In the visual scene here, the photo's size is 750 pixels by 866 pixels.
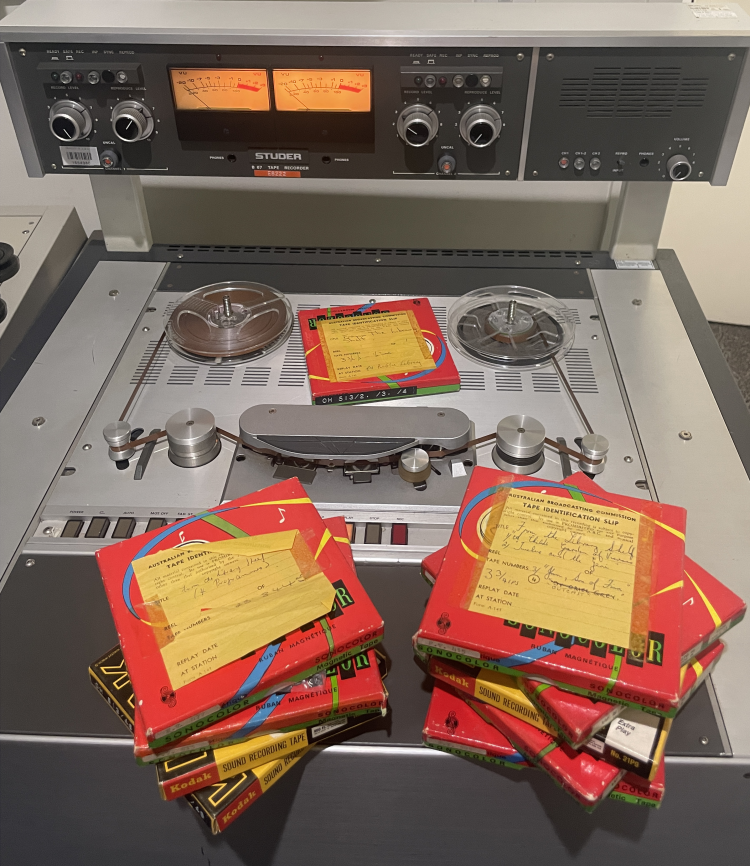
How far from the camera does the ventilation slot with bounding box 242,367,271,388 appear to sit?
1.17 meters

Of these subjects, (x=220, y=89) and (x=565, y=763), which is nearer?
(x=565, y=763)

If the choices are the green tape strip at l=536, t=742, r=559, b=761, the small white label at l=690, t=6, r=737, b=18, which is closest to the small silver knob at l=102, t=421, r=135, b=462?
the green tape strip at l=536, t=742, r=559, b=761

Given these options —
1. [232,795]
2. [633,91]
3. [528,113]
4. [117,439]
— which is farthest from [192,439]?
[633,91]

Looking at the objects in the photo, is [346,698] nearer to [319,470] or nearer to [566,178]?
[319,470]

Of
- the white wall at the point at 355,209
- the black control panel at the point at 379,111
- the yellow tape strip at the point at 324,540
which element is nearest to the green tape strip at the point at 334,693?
the yellow tape strip at the point at 324,540

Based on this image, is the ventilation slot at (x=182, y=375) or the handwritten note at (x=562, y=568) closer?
the handwritten note at (x=562, y=568)

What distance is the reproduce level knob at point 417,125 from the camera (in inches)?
44.6

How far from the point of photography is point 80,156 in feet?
3.99

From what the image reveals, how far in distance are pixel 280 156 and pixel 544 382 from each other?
54 cm

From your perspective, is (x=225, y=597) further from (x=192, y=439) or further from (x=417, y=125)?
(x=417, y=125)

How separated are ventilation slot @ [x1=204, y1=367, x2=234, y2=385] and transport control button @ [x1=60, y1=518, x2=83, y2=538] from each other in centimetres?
31

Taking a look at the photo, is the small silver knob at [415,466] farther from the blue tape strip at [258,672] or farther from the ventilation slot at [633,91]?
the ventilation slot at [633,91]

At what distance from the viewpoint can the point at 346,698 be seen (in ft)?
2.40

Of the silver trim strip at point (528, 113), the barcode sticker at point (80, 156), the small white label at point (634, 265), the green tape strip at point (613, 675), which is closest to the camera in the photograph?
the green tape strip at point (613, 675)
